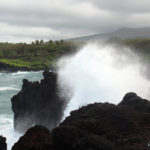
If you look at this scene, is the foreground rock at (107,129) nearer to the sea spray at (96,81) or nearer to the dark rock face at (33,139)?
the dark rock face at (33,139)

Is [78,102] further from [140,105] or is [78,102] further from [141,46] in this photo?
[141,46]

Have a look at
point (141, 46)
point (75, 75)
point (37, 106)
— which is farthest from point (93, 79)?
point (141, 46)

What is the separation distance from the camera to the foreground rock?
43.1 feet

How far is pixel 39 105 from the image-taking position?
113 ft

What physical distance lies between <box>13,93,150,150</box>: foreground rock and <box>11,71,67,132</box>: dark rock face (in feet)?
40.4

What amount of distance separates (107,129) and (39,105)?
62.6ft

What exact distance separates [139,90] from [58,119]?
15.0 metres

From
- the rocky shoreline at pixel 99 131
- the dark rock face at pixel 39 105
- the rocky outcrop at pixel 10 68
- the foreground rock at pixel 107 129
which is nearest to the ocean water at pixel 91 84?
the dark rock face at pixel 39 105

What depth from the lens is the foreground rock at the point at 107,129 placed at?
43.1 ft

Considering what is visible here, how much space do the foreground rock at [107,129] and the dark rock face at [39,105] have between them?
1231 cm

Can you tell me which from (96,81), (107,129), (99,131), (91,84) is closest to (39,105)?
(91,84)

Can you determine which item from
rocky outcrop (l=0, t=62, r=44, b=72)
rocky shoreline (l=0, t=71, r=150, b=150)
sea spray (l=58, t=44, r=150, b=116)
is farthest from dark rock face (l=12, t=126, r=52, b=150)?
rocky outcrop (l=0, t=62, r=44, b=72)

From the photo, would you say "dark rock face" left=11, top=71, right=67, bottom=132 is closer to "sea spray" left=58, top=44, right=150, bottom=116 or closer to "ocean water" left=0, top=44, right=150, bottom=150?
"ocean water" left=0, top=44, right=150, bottom=150

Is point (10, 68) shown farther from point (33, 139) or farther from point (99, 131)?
point (99, 131)
